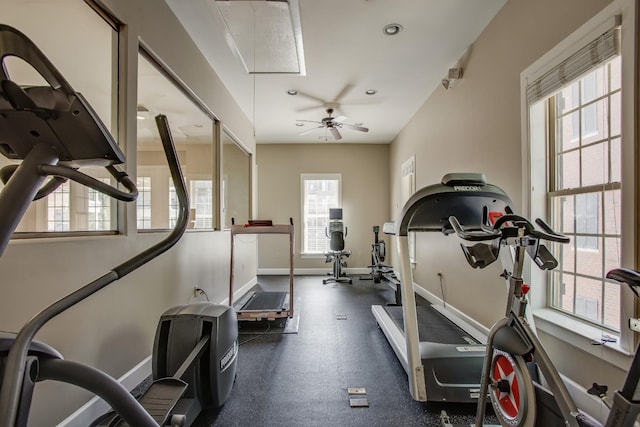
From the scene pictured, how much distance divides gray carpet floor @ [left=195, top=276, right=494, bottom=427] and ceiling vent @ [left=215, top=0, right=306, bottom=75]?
3020 mm

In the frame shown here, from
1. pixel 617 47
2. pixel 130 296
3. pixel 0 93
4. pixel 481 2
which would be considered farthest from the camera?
pixel 481 2

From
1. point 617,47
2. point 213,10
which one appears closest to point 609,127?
point 617,47

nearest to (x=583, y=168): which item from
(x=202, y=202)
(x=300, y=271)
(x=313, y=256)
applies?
(x=202, y=202)

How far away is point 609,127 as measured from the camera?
5.63ft

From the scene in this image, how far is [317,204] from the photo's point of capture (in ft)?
22.7

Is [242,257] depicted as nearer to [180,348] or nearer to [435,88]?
[180,348]

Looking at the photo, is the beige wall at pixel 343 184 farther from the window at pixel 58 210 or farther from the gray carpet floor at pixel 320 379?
the window at pixel 58 210

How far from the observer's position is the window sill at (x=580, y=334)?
152cm

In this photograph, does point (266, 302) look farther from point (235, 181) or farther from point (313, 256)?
point (313, 256)

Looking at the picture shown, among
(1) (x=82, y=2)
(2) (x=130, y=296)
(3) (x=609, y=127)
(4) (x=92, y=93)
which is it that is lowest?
(2) (x=130, y=296)

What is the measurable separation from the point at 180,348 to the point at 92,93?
1765mm

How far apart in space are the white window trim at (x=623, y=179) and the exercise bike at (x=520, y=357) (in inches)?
20.9

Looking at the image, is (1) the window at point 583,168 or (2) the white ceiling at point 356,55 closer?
(1) the window at point 583,168

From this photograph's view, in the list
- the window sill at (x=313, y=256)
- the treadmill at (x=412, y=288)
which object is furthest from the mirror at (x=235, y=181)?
the treadmill at (x=412, y=288)
